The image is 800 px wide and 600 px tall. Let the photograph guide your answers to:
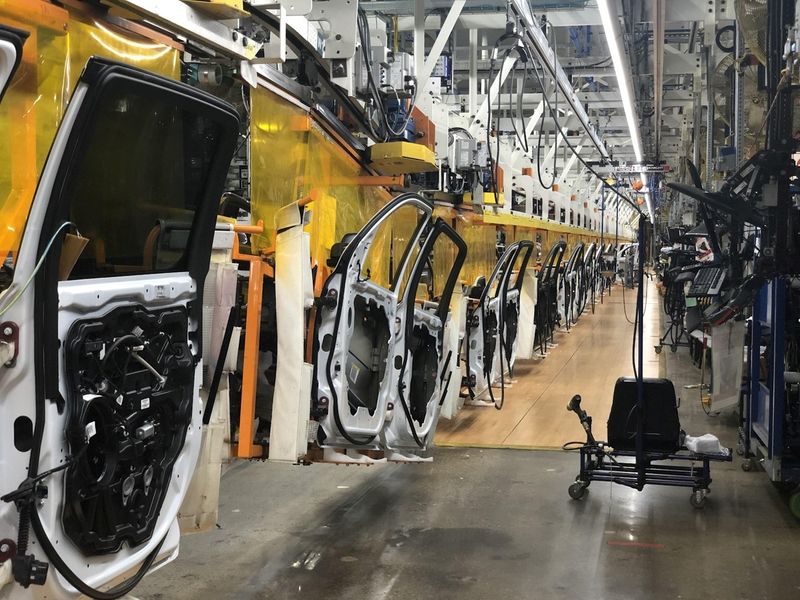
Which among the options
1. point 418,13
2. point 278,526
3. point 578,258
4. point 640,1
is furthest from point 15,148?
point 578,258

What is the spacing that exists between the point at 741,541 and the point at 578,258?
10.5m

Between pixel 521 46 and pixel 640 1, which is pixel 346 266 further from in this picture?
pixel 640 1

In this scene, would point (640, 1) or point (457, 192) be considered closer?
point (457, 192)

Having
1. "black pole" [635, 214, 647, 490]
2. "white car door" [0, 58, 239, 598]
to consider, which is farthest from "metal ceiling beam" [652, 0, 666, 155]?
"white car door" [0, 58, 239, 598]

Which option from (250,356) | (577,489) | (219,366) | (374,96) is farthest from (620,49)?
(219,366)

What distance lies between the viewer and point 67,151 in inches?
88.0

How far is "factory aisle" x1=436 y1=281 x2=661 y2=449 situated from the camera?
7.38 m

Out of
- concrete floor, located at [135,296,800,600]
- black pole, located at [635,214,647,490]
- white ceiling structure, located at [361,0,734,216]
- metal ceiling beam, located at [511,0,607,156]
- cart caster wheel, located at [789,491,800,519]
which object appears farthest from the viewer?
white ceiling structure, located at [361,0,734,216]

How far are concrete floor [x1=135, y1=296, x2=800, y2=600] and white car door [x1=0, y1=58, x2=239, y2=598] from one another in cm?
133

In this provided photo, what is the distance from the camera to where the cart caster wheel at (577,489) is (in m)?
5.55

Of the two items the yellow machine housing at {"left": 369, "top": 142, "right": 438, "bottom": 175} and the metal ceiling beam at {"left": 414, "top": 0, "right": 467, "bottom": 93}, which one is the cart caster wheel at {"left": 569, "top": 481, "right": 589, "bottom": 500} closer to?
the yellow machine housing at {"left": 369, "top": 142, "right": 438, "bottom": 175}

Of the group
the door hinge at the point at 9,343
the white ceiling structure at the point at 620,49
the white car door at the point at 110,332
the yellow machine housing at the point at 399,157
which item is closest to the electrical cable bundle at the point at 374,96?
the yellow machine housing at the point at 399,157

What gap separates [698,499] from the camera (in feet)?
17.5

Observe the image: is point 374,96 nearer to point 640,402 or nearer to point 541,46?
point 640,402
